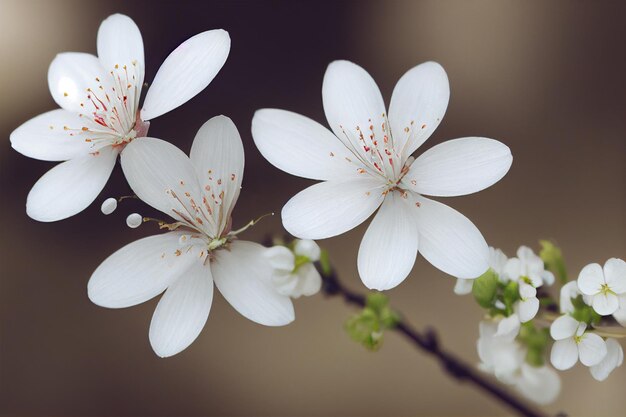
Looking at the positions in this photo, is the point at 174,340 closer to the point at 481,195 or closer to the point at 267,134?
the point at 267,134

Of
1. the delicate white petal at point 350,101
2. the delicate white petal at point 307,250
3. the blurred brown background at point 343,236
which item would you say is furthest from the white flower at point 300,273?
the blurred brown background at point 343,236

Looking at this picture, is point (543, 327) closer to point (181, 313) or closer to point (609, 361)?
point (609, 361)

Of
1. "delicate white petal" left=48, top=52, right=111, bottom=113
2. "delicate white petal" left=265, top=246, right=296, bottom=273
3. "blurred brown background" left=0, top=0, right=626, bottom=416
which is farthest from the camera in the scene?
"blurred brown background" left=0, top=0, right=626, bottom=416

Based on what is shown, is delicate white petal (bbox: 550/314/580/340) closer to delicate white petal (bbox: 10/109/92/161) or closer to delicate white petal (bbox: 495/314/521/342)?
delicate white petal (bbox: 495/314/521/342)

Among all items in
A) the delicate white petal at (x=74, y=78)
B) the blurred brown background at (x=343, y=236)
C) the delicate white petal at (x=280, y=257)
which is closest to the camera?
the delicate white petal at (x=280, y=257)

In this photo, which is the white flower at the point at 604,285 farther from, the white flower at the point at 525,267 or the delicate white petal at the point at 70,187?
the delicate white petal at the point at 70,187

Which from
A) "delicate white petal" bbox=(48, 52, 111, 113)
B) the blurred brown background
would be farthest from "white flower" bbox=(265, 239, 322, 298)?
the blurred brown background
